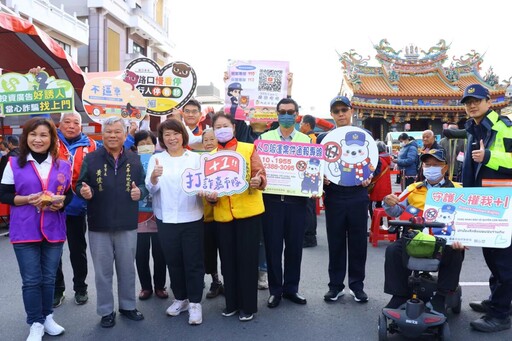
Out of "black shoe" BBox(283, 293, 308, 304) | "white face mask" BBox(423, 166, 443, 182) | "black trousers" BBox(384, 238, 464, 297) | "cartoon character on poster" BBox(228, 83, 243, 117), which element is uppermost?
"cartoon character on poster" BBox(228, 83, 243, 117)

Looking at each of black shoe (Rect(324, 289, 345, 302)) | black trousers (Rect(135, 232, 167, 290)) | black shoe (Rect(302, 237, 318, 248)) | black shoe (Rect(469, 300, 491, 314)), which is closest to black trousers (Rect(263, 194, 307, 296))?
black shoe (Rect(324, 289, 345, 302))

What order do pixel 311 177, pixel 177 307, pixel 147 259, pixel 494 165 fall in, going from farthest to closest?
pixel 147 259
pixel 311 177
pixel 177 307
pixel 494 165

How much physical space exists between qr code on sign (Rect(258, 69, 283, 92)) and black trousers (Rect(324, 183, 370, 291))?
1.53 metres

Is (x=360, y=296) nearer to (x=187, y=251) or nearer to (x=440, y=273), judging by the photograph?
(x=440, y=273)

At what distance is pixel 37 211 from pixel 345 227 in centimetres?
274

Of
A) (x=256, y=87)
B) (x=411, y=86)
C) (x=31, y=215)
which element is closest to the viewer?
(x=31, y=215)

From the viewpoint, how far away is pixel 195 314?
11.2 ft

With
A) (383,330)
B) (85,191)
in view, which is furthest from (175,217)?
(383,330)

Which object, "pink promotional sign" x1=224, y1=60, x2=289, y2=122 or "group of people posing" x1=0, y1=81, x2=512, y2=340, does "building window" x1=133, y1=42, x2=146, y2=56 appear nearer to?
"pink promotional sign" x1=224, y1=60, x2=289, y2=122

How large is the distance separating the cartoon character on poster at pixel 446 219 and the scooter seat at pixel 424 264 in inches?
13.8

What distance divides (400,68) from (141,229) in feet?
85.6

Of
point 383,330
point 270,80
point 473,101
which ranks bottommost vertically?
point 383,330

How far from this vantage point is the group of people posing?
3062 millimetres

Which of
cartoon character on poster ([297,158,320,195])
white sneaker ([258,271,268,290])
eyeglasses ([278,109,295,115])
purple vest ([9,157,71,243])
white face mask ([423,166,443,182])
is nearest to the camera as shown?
purple vest ([9,157,71,243])
